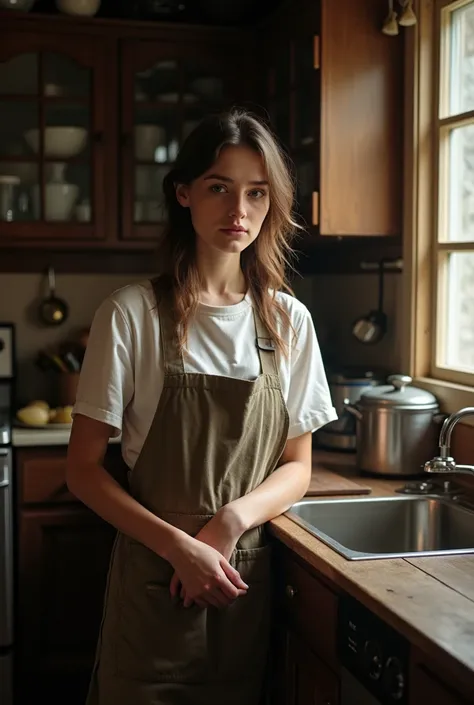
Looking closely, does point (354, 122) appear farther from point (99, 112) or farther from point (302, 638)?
point (302, 638)

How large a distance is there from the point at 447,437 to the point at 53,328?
1.99 metres

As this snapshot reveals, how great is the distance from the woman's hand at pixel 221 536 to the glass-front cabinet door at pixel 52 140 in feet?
5.36

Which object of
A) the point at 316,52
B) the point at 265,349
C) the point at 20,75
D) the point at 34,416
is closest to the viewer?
the point at 265,349

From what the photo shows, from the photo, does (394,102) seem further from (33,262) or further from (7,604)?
(7,604)

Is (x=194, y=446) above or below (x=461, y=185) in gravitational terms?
below

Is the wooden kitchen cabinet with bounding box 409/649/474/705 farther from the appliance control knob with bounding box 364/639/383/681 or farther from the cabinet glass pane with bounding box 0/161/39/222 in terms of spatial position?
the cabinet glass pane with bounding box 0/161/39/222

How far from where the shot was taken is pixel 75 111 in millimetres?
3184

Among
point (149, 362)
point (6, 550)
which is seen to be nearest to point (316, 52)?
point (149, 362)

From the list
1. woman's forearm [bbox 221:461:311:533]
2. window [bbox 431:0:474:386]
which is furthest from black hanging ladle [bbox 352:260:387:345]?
woman's forearm [bbox 221:461:311:533]

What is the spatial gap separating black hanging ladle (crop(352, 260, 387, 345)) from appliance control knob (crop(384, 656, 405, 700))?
144cm

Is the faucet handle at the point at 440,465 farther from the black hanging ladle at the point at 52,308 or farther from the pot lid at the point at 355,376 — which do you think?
the black hanging ladle at the point at 52,308

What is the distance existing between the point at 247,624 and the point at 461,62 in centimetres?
154

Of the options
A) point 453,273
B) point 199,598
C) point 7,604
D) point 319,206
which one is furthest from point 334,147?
point 7,604

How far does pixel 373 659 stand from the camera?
1.53 meters
